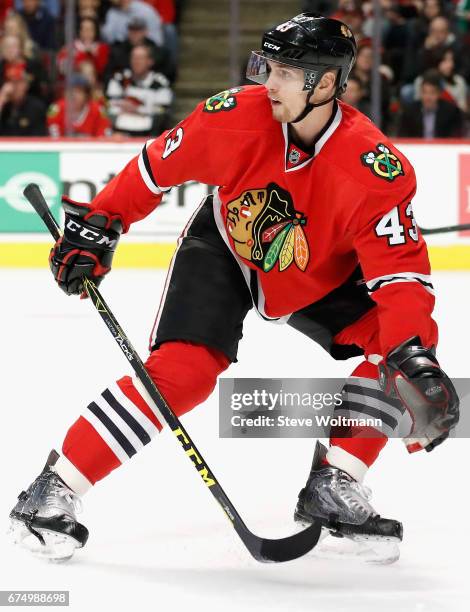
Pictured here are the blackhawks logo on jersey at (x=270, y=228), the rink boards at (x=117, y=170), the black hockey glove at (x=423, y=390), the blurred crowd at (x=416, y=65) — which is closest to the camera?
the black hockey glove at (x=423, y=390)

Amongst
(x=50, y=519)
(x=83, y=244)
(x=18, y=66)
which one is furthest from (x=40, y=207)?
(x=18, y=66)

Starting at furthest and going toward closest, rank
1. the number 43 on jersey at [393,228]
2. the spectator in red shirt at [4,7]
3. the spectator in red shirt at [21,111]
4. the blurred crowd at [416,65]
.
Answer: the spectator in red shirt at [4,7] → the blurred crowd at [416,65] → the spectator in red shirt at [21,111] → the number 43 on jersey at [393,228]

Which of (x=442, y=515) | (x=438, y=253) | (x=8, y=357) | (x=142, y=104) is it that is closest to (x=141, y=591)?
(x=442, y=515)

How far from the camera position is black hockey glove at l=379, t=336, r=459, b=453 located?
7.36 feet

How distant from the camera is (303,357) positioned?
4.33 metres

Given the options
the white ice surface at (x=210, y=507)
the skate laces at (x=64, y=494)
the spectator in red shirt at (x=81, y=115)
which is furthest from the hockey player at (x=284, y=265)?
the spectator in red shirt at (x=81, y=115)

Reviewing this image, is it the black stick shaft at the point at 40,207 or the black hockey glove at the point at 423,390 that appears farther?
the black stick shaft at the point at 40,207

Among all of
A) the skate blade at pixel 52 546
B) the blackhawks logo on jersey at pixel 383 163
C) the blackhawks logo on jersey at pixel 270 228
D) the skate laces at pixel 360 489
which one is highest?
the blackhawks logo on jersey at pixel 383 163

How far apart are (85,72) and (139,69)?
33cm

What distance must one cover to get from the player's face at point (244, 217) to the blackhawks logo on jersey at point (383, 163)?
233mm

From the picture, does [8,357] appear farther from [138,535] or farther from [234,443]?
[138,535]

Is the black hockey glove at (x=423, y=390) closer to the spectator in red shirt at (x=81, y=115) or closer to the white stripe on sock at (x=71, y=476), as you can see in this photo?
the white stripe on sock at (x=71, y=476)

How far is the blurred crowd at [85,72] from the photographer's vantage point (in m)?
6.61

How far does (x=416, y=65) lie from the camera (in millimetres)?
6945
